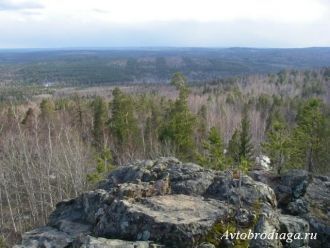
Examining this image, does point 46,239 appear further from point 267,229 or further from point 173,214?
point 267,229

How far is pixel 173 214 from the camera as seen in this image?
12.3 metres

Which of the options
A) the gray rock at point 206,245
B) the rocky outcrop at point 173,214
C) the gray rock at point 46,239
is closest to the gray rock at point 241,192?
the rocky outcrop at point 173,214

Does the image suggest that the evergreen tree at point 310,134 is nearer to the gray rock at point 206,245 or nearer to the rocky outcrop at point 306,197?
the rocky outcrop at point 306,197

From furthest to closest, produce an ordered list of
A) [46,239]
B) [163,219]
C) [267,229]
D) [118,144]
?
[118,144]
[46,239]
[267,229]
[163,219]

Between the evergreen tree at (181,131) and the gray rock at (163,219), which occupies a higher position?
the gray rock at (163,219)

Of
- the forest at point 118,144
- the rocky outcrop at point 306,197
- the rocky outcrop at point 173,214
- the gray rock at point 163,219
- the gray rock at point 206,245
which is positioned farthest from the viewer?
the forest at point 118,144

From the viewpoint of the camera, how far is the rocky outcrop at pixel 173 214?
11711 mm

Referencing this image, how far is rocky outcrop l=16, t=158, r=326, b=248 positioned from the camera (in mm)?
11711

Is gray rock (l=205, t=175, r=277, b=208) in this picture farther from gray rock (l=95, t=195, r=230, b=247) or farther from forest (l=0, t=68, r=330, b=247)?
forest (l=0, t=68, r=330, b=247)

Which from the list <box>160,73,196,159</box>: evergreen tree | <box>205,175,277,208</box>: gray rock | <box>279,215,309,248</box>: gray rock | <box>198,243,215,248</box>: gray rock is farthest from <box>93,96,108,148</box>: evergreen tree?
<box>198,243,215,248</box>: gray rock

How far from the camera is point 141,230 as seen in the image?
11953 millimetres

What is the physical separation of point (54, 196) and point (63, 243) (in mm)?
25372

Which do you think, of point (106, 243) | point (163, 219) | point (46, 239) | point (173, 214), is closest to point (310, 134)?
point (173, 214)

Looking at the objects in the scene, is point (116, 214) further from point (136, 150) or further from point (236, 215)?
point (136, 150)
